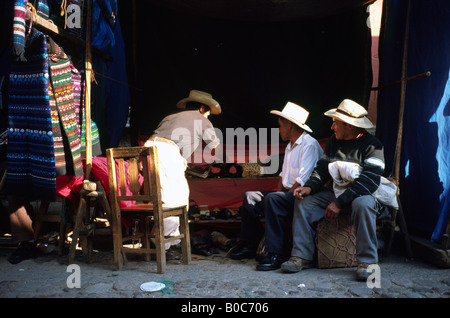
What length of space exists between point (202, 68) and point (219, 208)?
2247 mm

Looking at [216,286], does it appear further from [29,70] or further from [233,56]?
[233,56]

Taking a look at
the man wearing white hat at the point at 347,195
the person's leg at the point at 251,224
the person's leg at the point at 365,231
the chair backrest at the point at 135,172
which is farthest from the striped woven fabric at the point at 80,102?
the person's leg at the point at 365,231

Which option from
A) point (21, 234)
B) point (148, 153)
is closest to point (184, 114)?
point (148, 153)

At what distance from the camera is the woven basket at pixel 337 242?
367cm

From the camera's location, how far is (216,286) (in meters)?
3.09

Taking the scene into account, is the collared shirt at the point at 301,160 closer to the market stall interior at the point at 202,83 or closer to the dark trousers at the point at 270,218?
the dark trousers at the point at 270,218

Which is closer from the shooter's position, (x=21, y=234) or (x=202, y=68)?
(x=21, y=234)

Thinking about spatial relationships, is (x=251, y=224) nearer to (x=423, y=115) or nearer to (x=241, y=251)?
(x=241, y=251)

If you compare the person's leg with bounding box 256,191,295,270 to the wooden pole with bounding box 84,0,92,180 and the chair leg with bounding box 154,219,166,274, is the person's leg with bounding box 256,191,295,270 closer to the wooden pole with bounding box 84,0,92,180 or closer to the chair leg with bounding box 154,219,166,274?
the chair leg with bounding box 154,219,166,274

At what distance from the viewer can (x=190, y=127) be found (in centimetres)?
479

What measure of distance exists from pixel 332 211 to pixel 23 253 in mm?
3145

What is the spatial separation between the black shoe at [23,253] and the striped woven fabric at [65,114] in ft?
2.85

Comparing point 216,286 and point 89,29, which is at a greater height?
point 89,29

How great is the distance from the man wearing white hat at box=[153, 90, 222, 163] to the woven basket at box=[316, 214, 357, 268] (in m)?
1.97
